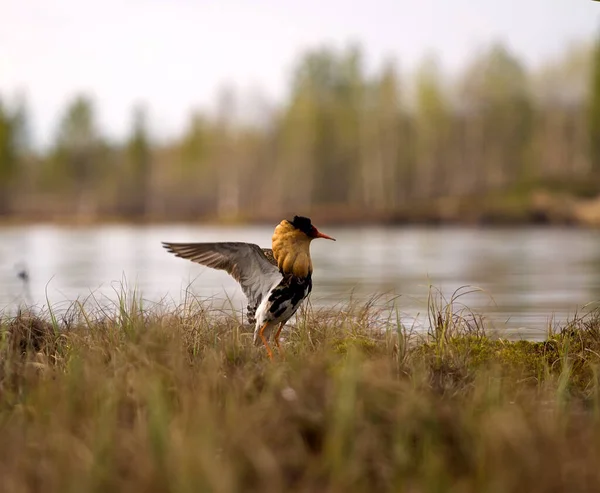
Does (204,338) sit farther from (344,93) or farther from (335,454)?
(344,93)

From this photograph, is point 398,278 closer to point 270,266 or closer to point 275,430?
point 270,266

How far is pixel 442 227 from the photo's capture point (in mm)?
56688

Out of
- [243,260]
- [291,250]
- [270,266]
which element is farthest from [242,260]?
[291,250]

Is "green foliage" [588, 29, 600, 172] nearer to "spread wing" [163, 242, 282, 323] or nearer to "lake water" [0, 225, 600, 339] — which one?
"lake water" [0, 225, 600, 339]

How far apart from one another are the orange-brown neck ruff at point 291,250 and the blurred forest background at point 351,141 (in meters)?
62.4

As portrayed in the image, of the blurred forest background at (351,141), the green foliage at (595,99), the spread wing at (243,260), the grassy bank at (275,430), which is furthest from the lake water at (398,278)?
the blurred forest background at (351,141)

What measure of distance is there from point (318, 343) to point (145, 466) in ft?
13.0

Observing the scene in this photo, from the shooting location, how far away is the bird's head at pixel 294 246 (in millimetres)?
6945

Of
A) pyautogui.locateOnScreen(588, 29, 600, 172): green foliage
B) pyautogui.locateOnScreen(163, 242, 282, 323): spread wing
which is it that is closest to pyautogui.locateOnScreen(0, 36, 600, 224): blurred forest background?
pyautogui.locateOnScreen(588, 29, 600, 172): green foliage

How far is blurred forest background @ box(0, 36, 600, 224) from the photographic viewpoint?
75.4 m

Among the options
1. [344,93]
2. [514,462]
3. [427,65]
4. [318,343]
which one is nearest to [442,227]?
[427,65]

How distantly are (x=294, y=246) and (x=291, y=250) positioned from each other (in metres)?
0.05

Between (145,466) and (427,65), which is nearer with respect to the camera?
(145,466)

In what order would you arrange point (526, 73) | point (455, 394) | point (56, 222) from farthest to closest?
point (526, 73)
point (56, 222)
point (455, 394)
